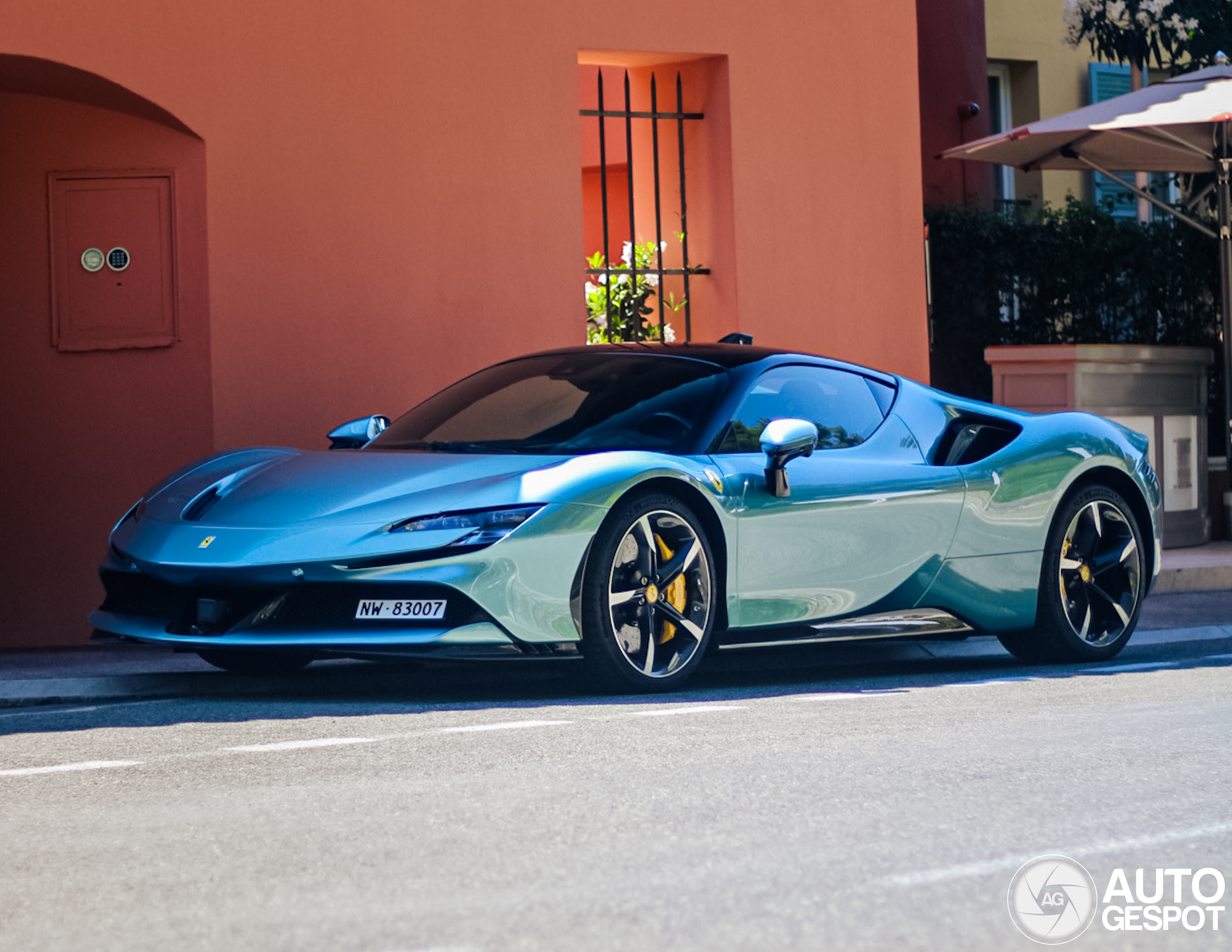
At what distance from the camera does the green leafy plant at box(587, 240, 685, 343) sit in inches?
432

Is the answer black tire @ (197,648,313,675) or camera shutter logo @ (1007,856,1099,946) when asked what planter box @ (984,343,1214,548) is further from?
camera shutter logo @ (1007,856,1099,946)

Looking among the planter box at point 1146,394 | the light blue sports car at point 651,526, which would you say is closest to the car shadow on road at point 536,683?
the light blue sports car at point 651,526

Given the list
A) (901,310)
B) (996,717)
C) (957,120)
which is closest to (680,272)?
(901,310)

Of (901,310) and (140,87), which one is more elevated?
(140,87)

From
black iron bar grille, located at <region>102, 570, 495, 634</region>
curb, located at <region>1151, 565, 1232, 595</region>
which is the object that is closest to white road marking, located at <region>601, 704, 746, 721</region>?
black iron bar grille, located at <region>102, 570, 495, 634</region>

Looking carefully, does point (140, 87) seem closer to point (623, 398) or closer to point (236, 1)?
point (236, 1)

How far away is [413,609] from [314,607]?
0.33 metres

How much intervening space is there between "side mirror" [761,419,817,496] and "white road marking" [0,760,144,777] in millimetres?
2535

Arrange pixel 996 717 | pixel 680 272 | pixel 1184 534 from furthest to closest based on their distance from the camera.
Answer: pixel 1184 534 < pixel 680 272 < pixel 996 717

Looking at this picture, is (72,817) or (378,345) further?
(378,345)

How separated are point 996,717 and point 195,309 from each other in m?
5.35

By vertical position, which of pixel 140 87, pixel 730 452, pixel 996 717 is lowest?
pixel 996 717

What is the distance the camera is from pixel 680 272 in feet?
36.7

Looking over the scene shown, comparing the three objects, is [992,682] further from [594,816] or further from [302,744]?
[594,816]
